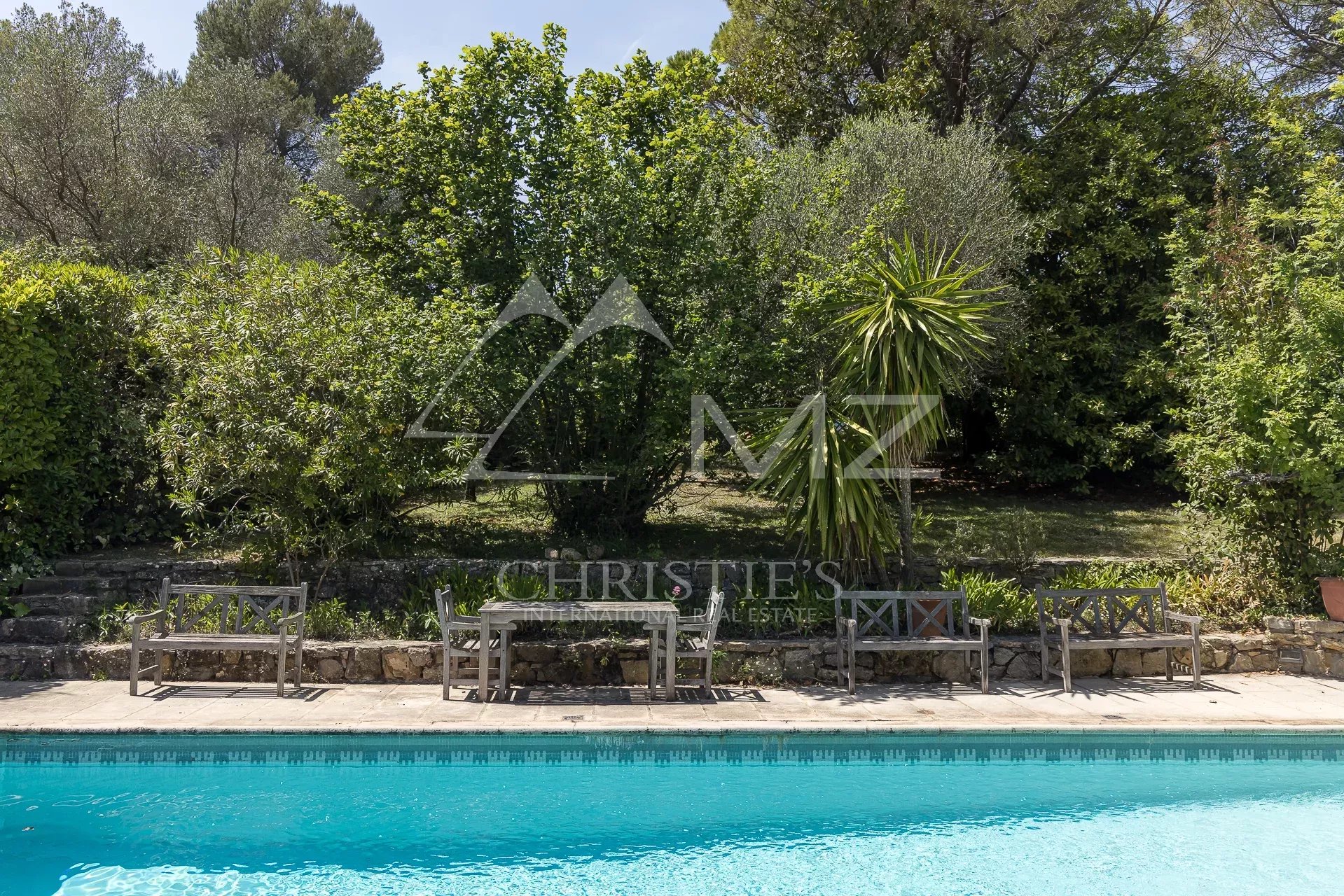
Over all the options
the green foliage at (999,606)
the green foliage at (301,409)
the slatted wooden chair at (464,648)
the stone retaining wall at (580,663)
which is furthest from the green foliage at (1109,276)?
the slatted wooden chair at (464,648)

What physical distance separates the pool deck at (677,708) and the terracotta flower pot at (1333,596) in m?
0.72

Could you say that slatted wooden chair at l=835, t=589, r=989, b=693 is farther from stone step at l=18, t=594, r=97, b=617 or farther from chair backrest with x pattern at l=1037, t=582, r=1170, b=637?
stone step at l=18, t=594, r=97, b=617

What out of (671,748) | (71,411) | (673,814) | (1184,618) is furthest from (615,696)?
(71,411)

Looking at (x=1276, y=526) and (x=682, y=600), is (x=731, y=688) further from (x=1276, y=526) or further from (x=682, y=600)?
(x=1276, y=526)

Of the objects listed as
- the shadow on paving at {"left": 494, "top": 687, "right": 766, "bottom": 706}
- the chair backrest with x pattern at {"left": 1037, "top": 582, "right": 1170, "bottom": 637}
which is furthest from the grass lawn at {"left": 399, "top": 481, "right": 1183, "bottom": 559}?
the shadow on paving at {"left": 494, "top": 687, "right": 766, "bottom": 706}

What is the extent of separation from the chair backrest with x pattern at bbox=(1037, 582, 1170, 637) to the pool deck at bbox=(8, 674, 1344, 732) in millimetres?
535

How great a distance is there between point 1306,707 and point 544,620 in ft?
19.9

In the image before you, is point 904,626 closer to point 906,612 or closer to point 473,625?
point 906,612

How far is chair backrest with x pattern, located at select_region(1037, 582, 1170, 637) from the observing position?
318 inches

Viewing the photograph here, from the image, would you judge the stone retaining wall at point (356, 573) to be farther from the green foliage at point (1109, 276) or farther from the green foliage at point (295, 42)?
the green foliage at point (295, 42)

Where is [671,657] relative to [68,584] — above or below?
below

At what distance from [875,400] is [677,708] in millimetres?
3330

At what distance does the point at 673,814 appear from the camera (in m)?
5.35

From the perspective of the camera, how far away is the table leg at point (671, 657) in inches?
284
